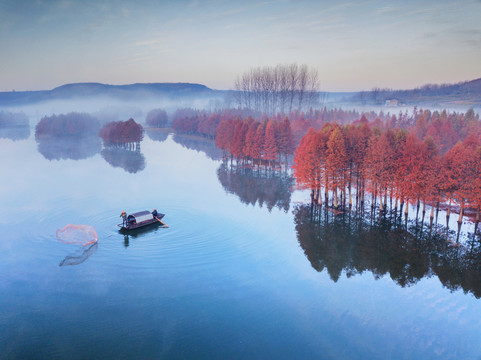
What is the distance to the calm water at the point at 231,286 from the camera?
22.8 metres

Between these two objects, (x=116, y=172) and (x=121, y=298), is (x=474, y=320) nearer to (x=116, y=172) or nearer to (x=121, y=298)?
(x=121, y=298)

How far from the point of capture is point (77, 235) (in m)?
40.3

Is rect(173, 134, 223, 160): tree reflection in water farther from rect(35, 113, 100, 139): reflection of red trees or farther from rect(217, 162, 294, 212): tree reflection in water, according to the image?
rect(35, 113, 100, 139): reflection of red trees

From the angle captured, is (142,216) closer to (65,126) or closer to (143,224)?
(143,224)

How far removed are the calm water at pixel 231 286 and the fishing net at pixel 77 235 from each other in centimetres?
114

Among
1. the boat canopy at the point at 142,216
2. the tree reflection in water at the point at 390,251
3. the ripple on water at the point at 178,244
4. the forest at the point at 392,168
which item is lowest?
the tree reflection in water at the point at 390,251

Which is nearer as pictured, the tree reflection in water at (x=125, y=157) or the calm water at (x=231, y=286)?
the calm water at (x=231, y=286)

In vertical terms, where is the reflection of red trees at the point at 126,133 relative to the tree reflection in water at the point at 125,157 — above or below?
above

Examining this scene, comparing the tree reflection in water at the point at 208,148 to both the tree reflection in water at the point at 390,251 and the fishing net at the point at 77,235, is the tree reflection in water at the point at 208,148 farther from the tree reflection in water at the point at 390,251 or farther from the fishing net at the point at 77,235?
the tree reflection in water at the point at 390,251

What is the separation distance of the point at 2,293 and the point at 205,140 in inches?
5300

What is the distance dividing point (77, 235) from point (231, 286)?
22.9 metres

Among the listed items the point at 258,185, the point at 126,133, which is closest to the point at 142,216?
the point at 258,185

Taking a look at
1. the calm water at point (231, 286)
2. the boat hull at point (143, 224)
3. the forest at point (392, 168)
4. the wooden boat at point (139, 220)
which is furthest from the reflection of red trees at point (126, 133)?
the wooden boat at point (139, 220)

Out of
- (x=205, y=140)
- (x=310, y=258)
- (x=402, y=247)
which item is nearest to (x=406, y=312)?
(x=310, y=258)
